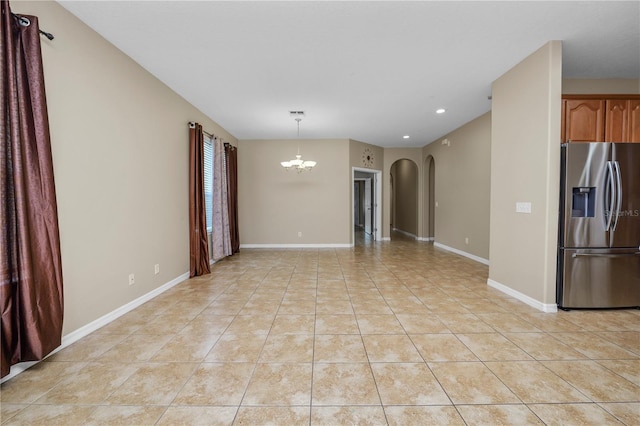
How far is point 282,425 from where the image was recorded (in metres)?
1.44

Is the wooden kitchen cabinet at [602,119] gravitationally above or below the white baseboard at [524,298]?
above

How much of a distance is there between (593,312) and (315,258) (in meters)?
4.17

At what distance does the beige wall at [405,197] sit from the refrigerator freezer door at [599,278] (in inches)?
217

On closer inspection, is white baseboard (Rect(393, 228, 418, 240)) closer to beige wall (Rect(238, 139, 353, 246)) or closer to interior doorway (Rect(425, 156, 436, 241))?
interior doorway (Rect(425, 156, 436, 241))

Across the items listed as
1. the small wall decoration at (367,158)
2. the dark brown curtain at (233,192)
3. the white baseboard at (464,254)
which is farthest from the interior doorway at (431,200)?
the dark brown curtain at (233,192)

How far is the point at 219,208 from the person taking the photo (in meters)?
5.38

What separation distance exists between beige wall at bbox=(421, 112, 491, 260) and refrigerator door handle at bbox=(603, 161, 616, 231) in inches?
87.2

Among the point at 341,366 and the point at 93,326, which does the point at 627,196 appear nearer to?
the point at 341,366

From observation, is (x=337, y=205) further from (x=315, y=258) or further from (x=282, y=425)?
(x=282, y=425)

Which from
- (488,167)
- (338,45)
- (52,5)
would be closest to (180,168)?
(52,5)

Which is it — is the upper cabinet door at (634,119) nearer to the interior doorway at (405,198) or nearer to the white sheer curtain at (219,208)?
the interior doorway at (405,198)

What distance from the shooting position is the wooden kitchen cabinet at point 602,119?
296 cm

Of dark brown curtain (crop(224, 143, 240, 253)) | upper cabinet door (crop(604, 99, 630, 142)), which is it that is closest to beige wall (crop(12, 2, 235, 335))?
dark brown curtain (crop(224, 143, 240, 253))

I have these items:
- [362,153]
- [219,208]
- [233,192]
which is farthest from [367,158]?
[219,208]
